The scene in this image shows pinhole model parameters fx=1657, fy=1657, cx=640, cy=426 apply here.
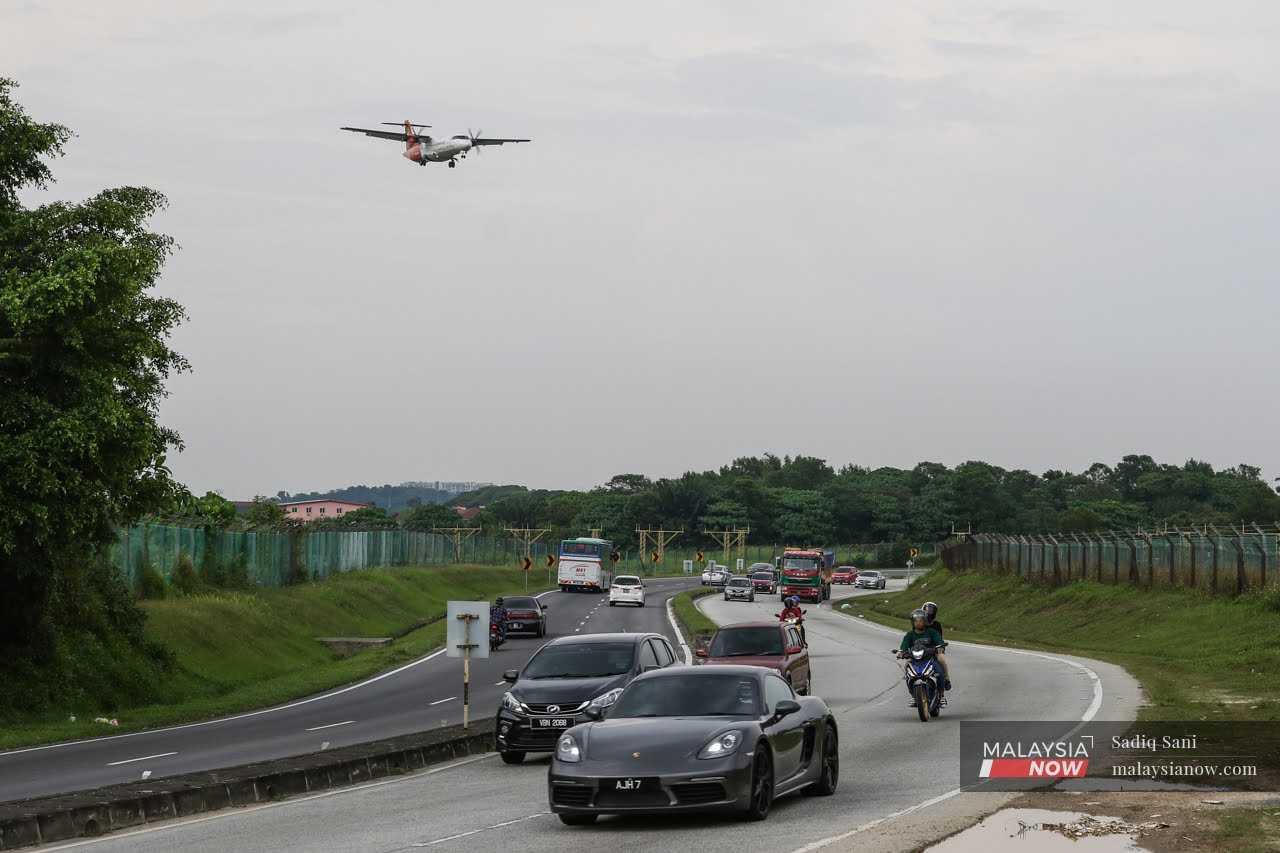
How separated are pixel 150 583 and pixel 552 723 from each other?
33.0 metres

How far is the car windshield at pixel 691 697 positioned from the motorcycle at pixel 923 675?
9.18 meters

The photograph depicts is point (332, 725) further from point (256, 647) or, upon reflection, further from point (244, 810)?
point (256, 647)

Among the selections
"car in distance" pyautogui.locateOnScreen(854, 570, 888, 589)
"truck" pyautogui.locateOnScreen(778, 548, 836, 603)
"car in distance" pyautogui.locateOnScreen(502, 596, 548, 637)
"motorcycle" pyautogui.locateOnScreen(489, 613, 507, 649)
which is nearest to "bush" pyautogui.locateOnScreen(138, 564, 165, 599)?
"motorcycle" pyautogui.locateOnScreen(489, 613, 507, 649)

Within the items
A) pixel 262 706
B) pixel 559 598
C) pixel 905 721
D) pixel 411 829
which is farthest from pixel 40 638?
pixel 559 598

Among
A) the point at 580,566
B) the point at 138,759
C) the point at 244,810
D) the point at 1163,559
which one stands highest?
the point at 1163,559

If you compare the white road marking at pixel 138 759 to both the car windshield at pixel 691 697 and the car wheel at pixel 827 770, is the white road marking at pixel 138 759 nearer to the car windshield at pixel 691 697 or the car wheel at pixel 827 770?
the car windshield at pixel 691 697

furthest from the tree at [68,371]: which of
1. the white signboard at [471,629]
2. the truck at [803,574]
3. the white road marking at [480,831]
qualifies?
the truck at [803,574]

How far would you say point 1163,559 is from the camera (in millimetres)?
54188

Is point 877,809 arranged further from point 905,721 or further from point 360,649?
point 360,649

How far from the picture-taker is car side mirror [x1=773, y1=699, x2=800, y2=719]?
1507cm

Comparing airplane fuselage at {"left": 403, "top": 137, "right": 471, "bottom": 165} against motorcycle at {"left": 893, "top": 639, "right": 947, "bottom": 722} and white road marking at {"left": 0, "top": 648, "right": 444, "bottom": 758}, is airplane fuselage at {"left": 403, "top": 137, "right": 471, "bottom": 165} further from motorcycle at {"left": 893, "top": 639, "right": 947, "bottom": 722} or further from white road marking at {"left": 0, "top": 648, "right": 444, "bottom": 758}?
motorcycle at {"left": 893, "top": 639, "right": 947, "bottom": 722}

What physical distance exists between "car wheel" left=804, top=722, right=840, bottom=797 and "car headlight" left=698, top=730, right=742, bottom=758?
81.7 inches

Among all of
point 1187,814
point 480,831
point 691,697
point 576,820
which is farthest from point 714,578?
point 1187,814

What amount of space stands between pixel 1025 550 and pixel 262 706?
4603 cm
